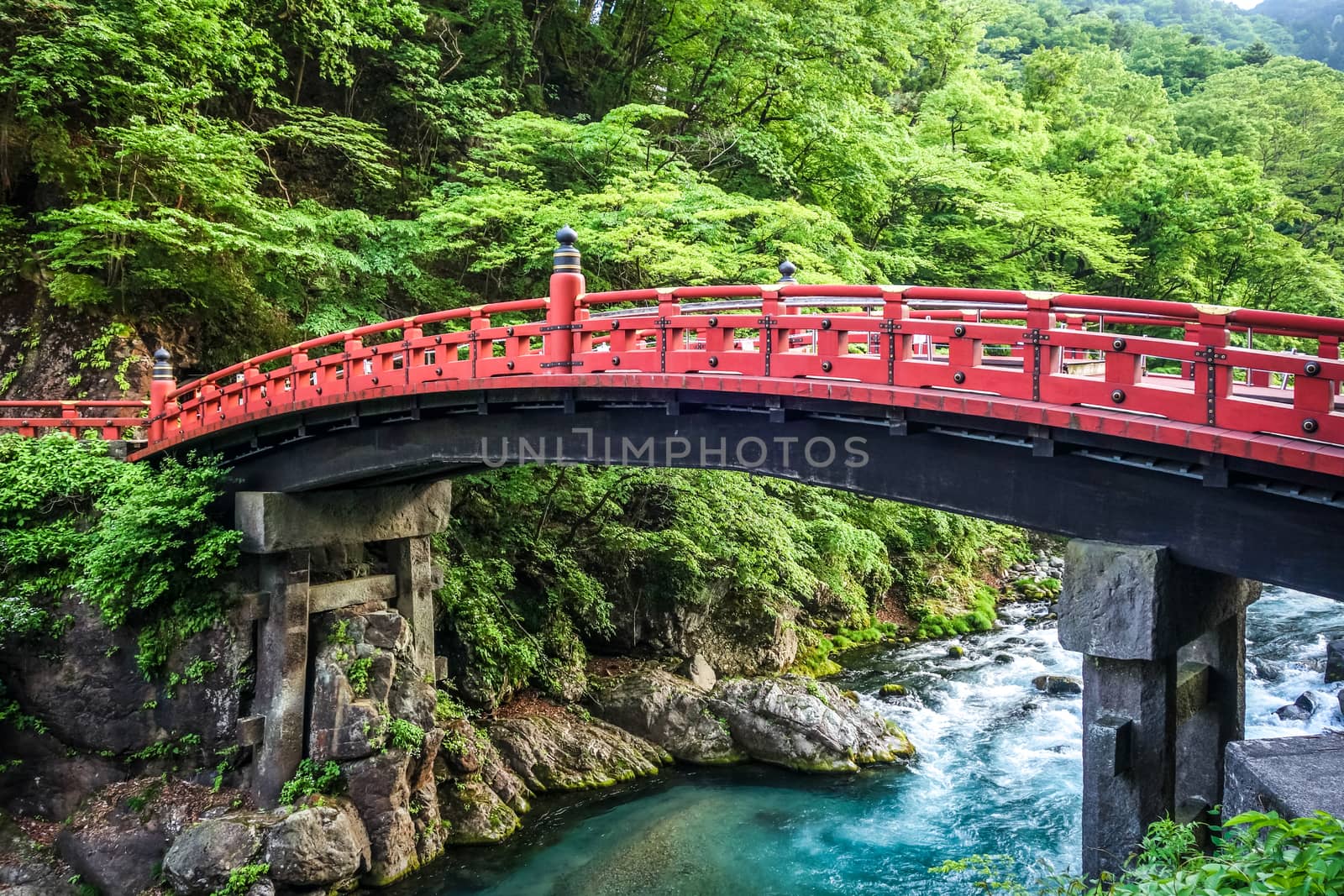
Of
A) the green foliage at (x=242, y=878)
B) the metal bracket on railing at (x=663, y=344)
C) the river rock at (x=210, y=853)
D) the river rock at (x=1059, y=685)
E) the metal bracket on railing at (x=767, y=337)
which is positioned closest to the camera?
the metal bracket on railing at (x=767, y=337)

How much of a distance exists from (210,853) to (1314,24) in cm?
9620

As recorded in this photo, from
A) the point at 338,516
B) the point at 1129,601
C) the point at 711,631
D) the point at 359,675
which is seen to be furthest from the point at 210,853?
the point at 1129,601

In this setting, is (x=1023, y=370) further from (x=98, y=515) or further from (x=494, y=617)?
(x=98, y=515)

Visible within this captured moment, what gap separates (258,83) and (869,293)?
15140 mm

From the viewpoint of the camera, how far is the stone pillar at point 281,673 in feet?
40.8

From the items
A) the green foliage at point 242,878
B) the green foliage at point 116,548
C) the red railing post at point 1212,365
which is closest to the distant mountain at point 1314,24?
the red railing post at point 1212,365

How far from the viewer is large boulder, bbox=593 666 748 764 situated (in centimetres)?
1502

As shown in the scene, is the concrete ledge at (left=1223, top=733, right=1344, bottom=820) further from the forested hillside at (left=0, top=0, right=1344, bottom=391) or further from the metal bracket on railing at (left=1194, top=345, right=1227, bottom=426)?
the forested hillside at (left=0, top=0, right=1344, bottom=391)

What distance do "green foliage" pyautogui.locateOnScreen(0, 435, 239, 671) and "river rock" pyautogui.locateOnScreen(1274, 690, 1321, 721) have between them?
55.6 ft

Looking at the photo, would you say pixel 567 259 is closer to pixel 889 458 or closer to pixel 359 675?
pixel 889 458

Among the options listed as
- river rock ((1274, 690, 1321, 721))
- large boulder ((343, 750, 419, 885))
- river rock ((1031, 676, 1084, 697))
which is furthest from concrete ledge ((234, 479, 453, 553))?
river rock ((1274, 690, 1321, 721))

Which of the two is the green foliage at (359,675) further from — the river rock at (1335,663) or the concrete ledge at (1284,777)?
the river rock at (1335,663)

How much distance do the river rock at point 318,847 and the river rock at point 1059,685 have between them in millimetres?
12689

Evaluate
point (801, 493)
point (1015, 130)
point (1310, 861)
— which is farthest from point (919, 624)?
point (1310, 861)
